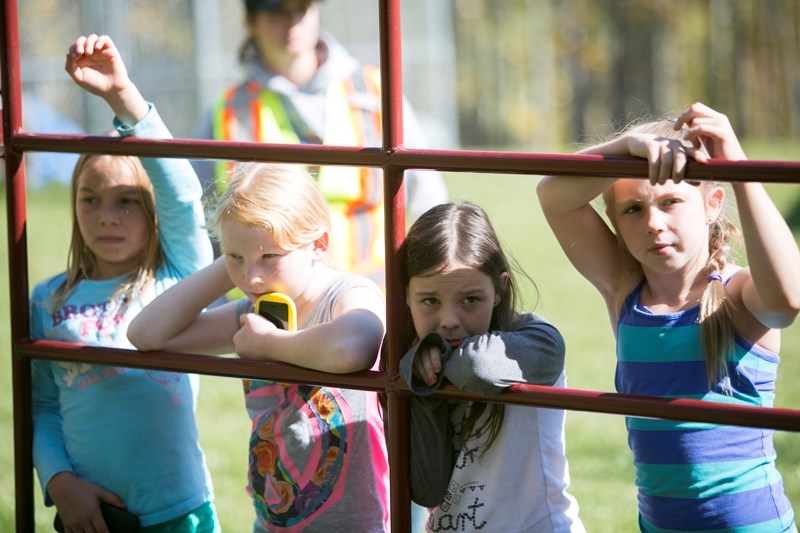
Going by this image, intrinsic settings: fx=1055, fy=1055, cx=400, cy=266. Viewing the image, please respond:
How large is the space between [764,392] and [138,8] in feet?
42.4

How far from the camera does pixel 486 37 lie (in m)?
18.8

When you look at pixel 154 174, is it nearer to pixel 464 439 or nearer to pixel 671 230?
pixel 464 439

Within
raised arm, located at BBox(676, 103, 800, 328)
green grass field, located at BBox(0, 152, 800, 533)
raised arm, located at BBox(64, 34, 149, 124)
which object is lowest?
green grass field, located at BBox(0, 152, 800, 533)

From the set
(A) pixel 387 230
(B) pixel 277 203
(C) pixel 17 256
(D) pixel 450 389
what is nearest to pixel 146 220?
(C) pixel 17 256

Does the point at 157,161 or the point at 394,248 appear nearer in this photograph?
the point at 394,248

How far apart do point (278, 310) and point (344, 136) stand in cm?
161

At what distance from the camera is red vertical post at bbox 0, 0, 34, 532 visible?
7.41ft

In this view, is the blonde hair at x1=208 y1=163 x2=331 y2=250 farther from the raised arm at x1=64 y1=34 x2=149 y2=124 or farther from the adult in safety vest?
the adult in safety vest

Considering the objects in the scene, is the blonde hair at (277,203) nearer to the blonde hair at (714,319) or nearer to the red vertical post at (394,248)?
the red vertical post at (394,248)

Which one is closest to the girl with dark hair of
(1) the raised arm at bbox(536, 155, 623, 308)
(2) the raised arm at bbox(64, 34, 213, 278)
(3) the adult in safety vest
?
(1) the raised arm at bbox(536, 155, 623, 308)

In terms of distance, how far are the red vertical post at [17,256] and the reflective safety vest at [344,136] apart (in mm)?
716

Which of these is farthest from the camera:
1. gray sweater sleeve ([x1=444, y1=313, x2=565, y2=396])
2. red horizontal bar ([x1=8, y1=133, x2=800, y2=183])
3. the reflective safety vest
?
the reflective safety vest

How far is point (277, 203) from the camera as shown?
2.11 meters

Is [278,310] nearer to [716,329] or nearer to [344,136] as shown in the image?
[716,329]
